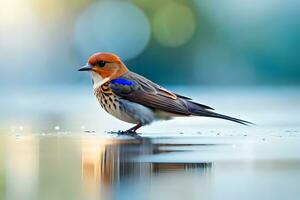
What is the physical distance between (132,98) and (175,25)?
12.3 meters

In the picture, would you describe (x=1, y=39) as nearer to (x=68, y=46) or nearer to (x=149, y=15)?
(x=68, y=46)

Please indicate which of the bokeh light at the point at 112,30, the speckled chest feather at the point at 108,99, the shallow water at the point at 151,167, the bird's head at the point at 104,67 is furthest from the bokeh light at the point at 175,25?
the shallow water at the point at 151,167

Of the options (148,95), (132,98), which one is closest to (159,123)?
(148,95)

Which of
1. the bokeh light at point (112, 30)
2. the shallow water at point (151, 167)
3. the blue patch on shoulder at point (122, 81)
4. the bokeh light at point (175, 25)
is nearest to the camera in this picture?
the shallow water at point (151, 167)

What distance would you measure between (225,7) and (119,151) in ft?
46.6

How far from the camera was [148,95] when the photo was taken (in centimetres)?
694

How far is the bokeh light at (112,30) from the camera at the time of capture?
1892 centimetres

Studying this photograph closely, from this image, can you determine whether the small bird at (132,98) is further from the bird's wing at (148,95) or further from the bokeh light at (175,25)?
the bokeh light at (175,25)

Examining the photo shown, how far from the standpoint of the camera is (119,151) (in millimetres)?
5094

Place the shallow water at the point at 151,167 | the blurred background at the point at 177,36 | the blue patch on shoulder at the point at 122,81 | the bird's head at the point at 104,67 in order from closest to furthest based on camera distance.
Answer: the shallow water at the point at 151,167 < the blue patch on shoulder at the point at 122,81 < the bird's head at the point at 104,67 < the blurred background at the point at 177,36

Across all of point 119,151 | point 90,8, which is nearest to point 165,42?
point 90,8

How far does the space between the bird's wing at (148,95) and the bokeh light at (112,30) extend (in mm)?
11709

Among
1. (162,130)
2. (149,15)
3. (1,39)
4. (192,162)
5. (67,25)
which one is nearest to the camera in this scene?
(192,162)

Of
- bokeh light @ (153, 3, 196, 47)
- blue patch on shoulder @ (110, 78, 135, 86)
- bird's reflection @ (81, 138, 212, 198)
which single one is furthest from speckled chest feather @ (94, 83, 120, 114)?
bokeh light @ (153, 3, 196, 47)
